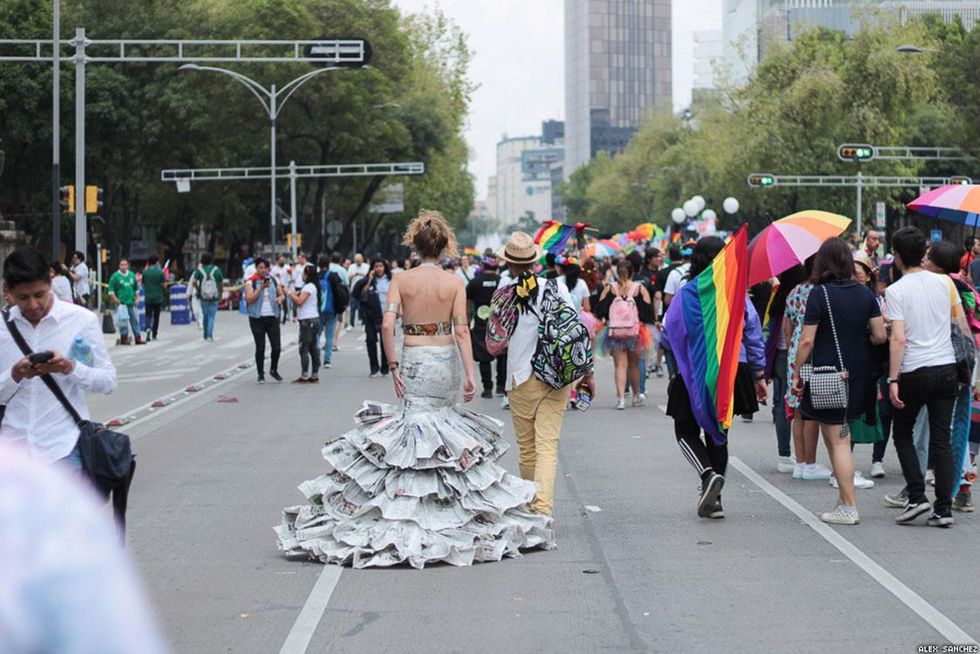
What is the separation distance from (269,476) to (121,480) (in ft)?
19.2

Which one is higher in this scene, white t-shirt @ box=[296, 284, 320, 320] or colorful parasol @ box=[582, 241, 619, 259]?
colorful parasol @ box=[582, 241, 619, 259]

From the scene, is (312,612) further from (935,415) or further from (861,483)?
(861,483)

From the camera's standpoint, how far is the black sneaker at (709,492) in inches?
369

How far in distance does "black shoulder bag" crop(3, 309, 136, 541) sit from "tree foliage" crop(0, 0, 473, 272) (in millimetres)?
46495

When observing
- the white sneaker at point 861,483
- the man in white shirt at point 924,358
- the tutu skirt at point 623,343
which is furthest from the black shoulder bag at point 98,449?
the tutu skirt at point 623,343

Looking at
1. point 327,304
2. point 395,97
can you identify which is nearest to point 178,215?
point 395,97

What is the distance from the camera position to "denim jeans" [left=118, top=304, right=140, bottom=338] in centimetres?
3072

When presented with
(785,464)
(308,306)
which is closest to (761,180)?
(308,306)

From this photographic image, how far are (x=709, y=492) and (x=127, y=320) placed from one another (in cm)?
2341

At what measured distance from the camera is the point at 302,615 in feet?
22.7

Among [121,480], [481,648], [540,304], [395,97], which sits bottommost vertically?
[481,648]

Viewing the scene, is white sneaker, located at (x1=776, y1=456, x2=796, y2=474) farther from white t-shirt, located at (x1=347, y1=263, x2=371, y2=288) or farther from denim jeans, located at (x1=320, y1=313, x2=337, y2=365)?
white t-shirt, located at (x1=347, y1=263, x2=371, y2=288)

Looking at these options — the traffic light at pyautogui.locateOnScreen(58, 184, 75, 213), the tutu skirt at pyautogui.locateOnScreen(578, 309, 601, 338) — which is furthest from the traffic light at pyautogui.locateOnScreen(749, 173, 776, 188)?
the tutu skirt at pyautogui.locateOnScreen(578, 309, 601, 338)

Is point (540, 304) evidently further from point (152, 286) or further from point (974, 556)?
point (152, 286)
